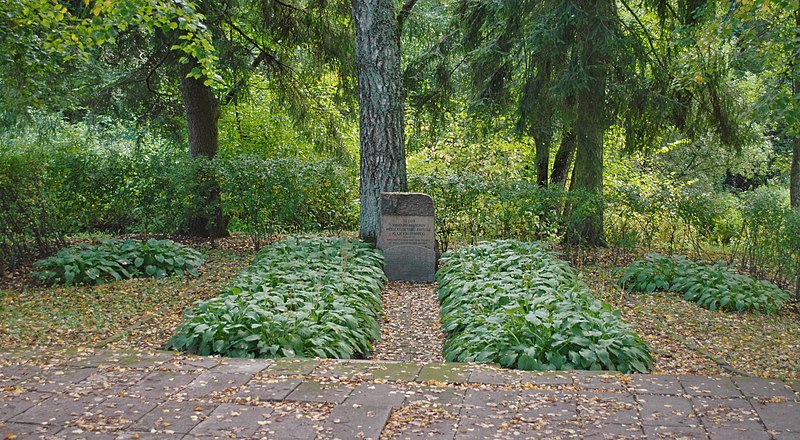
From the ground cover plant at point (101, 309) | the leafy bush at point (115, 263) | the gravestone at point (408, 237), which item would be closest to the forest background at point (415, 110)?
the gravestone at point (408, 237)

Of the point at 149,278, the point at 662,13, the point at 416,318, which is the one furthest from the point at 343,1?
the point at 416,318

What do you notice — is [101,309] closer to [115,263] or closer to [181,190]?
[115,263]

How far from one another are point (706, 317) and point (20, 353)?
19.8 feet

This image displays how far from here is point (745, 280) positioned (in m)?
7.95

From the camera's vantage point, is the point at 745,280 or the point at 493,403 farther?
the point at 745,280

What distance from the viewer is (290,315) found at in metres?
5.65

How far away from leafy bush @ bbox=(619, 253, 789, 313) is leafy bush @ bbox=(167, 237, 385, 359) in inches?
125

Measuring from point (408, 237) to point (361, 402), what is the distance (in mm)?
4875

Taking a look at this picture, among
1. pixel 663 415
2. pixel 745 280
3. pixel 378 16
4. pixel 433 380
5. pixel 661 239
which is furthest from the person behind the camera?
pixel 661 239

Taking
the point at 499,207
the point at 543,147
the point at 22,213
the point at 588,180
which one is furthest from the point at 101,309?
the point at 543,147

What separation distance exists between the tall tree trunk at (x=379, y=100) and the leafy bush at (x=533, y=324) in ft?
7.39

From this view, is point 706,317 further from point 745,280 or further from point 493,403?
point 493,403

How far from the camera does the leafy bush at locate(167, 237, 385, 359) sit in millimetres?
5332

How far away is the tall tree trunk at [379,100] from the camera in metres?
9.25
